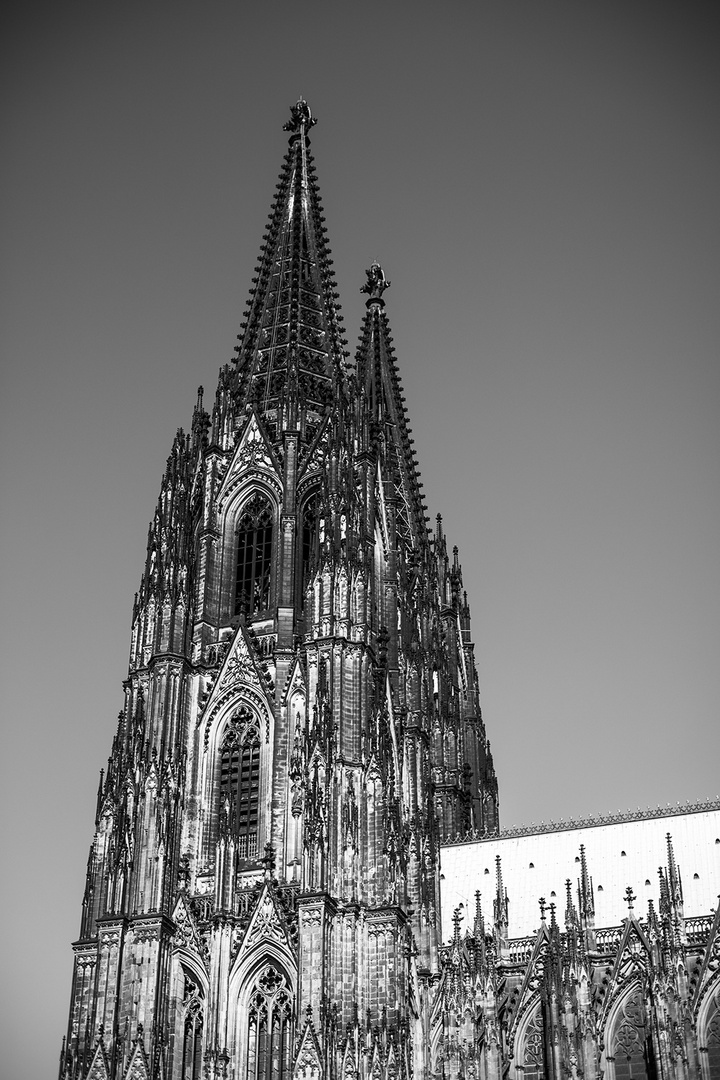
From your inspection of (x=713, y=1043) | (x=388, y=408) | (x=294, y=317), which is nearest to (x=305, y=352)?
(x=294, y=317)

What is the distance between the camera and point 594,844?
179ft

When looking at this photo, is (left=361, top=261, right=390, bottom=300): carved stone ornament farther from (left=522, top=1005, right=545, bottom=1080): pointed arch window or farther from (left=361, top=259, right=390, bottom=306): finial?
(left=522, top=1005, right=545, bottom=1080): pointed arch window

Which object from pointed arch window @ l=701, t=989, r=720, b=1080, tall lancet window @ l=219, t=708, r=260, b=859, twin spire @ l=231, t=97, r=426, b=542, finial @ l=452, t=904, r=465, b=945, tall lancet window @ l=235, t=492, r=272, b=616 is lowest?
pointed arch window @ l=701, t=989, r=720, b=1080

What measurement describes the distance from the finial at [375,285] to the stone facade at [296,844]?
1666 centimetres

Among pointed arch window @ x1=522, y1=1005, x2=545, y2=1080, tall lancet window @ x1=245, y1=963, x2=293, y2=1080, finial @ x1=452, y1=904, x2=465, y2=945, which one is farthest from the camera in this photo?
finial @ x1=452, y1=904, x2=465, y2=945

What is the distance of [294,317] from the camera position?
62312 millimetres

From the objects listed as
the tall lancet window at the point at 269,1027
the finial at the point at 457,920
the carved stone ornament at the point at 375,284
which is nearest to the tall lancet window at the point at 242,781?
the tall lancet window at the point at 269,1027

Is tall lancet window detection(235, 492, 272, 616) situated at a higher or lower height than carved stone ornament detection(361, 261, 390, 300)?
lower

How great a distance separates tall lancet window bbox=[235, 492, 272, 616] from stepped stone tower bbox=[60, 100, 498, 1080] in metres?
0.08

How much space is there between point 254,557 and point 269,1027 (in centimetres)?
1623

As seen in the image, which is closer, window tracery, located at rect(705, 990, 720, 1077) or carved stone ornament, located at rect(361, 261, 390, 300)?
window tracery, located at rect(705, 990, 720, 1077)

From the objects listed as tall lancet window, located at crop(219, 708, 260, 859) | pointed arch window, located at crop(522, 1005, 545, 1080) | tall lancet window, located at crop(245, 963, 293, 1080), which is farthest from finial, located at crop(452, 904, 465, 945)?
tall lancet window, located at crop(219, 708, 260, 859)

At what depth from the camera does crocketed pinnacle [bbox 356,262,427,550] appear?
68750 mm

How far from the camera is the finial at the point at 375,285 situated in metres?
76.6
